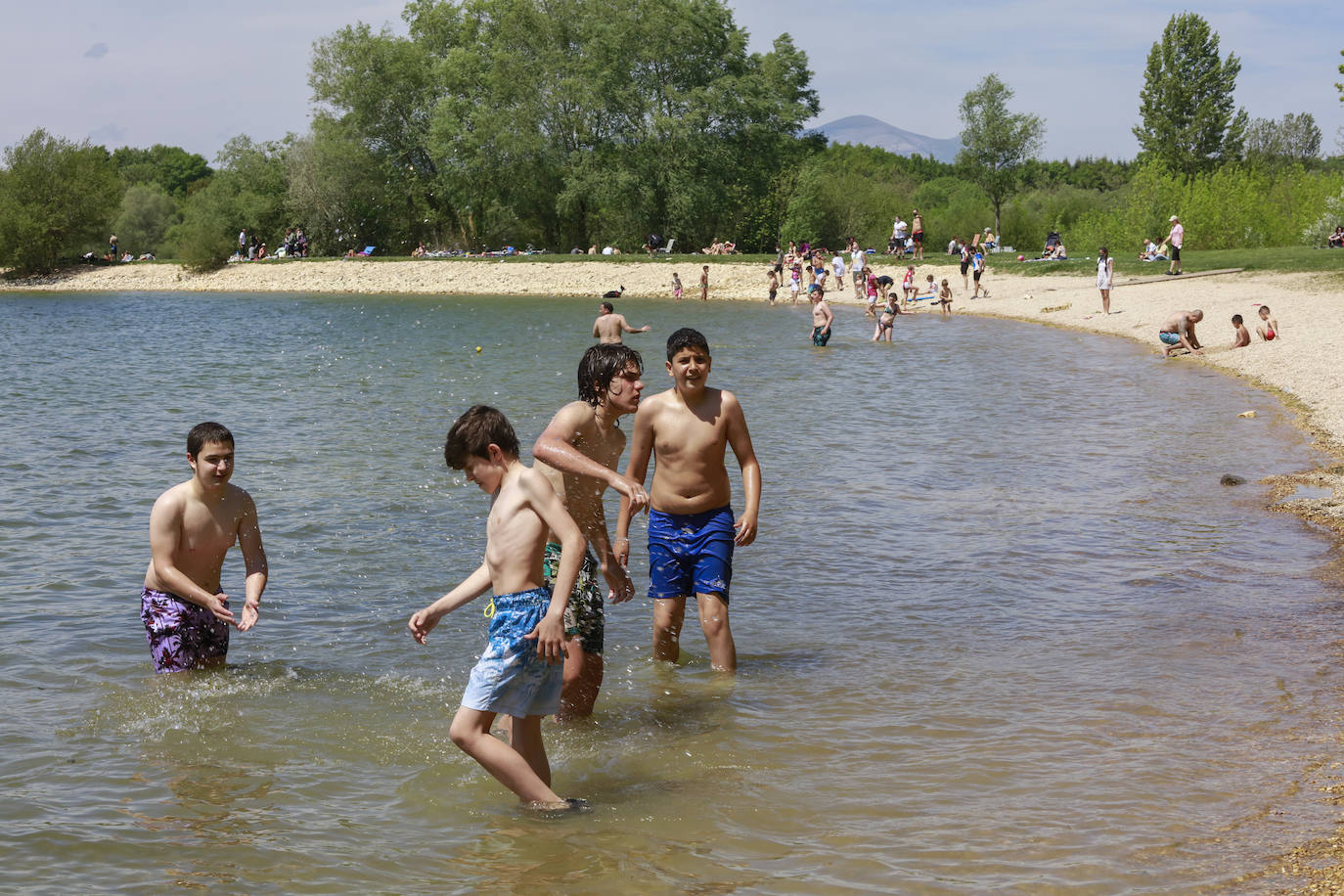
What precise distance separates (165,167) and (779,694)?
144m

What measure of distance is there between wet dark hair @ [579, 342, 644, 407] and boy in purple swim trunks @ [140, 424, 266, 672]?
1.95 metres

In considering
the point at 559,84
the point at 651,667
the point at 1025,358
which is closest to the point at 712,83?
the point at 559,84

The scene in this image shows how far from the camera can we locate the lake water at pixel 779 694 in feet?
16.7

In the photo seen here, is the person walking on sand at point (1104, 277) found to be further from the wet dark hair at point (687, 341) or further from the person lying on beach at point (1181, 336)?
the wet dark hair at point (687, 341)

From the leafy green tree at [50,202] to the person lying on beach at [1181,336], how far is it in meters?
69.6

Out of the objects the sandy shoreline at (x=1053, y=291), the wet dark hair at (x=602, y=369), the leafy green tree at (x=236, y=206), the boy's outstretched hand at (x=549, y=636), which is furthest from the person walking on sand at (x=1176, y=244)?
the leafy green tree at (x=236, y=206)

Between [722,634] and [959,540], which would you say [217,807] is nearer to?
[722,634]

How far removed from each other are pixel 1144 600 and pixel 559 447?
5003 mm

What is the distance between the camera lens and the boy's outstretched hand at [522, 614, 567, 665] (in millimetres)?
4781

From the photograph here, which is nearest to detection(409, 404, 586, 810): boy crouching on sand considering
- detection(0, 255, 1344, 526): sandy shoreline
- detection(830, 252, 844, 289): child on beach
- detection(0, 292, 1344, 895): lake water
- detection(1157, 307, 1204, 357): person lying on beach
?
detection(0, 292, 1344, 895): lake water

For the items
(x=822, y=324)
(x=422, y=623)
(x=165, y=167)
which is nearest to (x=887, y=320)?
(x=822, y=324)

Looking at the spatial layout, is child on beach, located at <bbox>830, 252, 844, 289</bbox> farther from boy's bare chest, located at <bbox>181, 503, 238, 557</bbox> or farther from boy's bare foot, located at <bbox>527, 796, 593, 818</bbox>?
boy's bare foot, located at <bbox>527, 796, 593, 818</bbox>

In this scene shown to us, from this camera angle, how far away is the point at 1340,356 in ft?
66.4

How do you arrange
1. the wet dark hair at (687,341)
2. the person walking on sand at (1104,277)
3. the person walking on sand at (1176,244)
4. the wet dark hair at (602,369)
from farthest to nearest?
the person walking on sand at (1176,244) < the person walking on sand at (1104,277) < the wet dark hair at (687,341) < the wet dark hair at (602,369)
